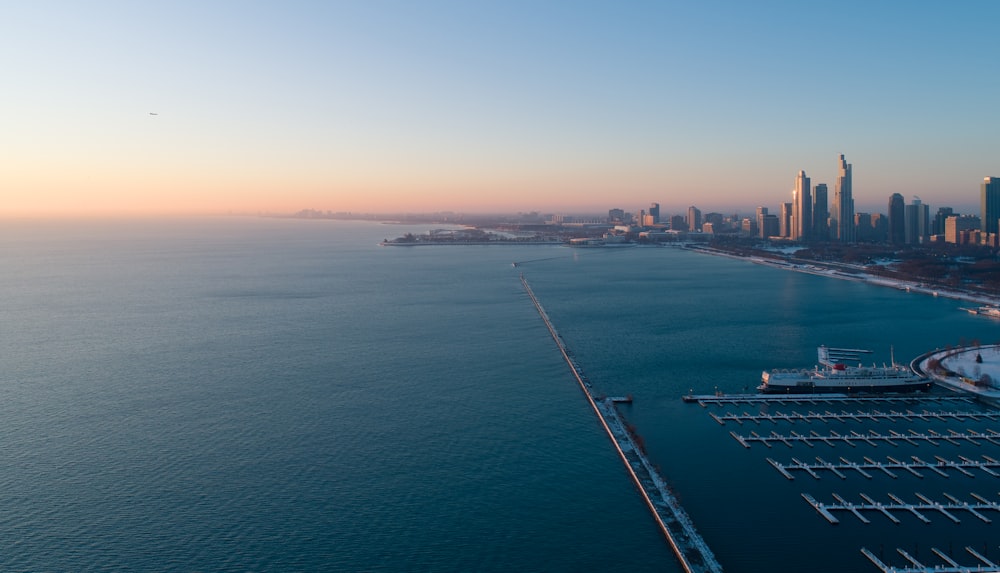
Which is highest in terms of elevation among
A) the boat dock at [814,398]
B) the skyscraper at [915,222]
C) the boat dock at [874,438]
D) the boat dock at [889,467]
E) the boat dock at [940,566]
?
the skyscraper at [915,222]

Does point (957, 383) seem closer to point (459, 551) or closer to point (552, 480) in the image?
point (552, 480)

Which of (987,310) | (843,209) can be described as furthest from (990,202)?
(987,310)

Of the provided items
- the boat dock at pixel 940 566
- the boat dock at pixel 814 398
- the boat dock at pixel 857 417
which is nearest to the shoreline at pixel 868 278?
the boat dock at pixel 814 398

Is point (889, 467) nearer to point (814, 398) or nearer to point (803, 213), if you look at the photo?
point (814, 398)

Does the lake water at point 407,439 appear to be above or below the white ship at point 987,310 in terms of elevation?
below

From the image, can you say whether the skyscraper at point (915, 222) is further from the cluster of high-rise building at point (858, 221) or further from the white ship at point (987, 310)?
the white ship at point (987, 310)

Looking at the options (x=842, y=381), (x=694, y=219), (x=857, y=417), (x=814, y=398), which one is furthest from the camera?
(x=694, y=219)

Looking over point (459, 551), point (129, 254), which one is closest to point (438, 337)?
point (459, 551)
